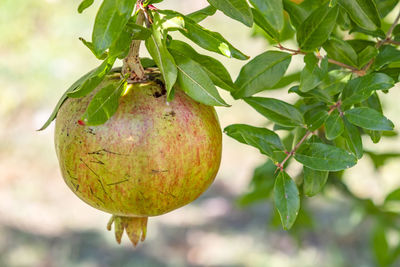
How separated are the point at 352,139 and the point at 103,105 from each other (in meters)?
0.45

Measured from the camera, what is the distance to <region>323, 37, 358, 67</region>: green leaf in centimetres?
109

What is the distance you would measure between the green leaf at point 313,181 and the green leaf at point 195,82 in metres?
0.24

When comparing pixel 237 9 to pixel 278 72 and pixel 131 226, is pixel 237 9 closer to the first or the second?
pixel 278 72

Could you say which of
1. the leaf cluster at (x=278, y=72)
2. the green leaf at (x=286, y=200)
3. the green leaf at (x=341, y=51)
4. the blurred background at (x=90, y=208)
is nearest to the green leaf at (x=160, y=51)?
the leaf cluster at (x=278, y=72)

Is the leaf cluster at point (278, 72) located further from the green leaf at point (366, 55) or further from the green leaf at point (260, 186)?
the green leaf at point (260, 186)

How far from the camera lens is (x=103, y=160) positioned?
936mm

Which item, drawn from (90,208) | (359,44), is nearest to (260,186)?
(359,44)

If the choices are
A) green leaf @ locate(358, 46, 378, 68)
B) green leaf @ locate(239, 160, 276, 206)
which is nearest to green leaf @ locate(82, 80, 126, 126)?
green leaf @ locate(358, 46, 378, 68)

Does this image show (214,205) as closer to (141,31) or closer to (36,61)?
(36,61)

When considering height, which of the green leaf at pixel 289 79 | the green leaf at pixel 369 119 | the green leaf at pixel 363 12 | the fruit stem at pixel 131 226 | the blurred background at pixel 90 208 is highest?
the green leaf at pixel 363 12

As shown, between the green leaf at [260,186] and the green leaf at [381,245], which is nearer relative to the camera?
the green leaf at [260,186]

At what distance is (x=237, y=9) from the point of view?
86cm

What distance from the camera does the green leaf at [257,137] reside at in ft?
3.26

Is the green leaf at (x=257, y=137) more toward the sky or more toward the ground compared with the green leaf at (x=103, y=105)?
more toward the ground
